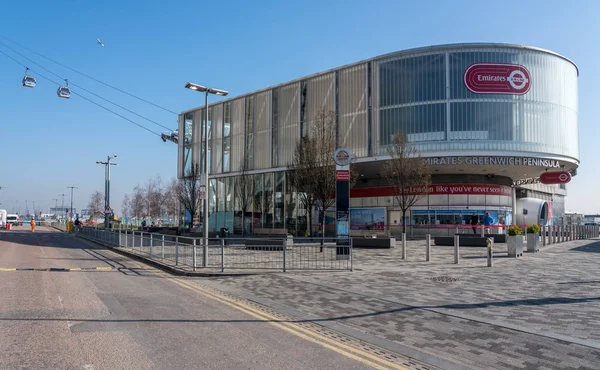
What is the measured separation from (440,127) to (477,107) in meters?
2.96

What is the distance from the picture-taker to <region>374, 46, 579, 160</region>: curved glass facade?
34.0 m

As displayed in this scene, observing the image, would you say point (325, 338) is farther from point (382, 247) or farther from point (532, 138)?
point (532, 138)

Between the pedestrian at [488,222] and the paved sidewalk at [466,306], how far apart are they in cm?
1940

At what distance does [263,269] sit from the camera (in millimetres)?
15836

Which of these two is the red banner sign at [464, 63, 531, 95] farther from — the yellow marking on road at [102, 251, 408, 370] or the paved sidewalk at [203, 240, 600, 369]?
the yellow marking on road at [102, 251, 408, 370]

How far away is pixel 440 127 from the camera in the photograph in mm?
34594

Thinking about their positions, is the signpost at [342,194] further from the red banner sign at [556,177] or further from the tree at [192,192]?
the tree at [192,192]

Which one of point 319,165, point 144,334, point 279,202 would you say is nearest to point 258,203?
point 279,202

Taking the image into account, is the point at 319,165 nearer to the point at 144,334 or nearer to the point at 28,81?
the point at 28,81

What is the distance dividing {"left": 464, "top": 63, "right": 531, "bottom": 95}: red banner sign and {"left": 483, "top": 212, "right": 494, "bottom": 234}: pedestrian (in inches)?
369

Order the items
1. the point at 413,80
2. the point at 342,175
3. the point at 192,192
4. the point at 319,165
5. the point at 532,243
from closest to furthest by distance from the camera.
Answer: the point at 342,175 → the point at 532,243 → the point at 319,165 → the point at 413,80 → the point at 192,192

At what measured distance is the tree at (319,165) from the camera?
24797 mm

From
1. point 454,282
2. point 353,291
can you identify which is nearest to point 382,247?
point 454,282

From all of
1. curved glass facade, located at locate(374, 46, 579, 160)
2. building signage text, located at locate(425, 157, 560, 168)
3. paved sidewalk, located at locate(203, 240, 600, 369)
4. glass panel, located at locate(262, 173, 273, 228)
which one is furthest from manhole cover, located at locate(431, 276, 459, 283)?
glass panel, located at locate(262, 173, 273, 228)
